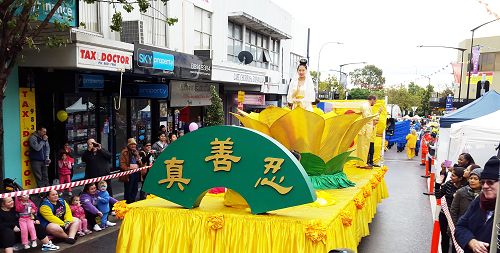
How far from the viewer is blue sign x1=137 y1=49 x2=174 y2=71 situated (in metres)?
11.4

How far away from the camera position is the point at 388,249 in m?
7.36

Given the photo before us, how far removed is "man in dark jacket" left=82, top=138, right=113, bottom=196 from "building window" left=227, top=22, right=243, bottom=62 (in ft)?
40.6

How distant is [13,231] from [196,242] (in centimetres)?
299

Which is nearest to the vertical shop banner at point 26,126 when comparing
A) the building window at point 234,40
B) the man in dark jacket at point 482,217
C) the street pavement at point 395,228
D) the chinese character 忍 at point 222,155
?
the street pavement at point 395,228

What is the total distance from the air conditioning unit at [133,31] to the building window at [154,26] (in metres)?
1.39

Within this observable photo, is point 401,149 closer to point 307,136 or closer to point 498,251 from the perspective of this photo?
point 307,136

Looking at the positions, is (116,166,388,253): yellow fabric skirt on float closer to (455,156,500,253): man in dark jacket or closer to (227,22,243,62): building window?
(455,156,500,253): man in dark jacket

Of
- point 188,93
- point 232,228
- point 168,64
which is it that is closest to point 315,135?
point 232,228

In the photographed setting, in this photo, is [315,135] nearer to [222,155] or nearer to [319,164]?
[319,164]

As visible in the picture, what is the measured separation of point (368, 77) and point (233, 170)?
99.1 metres

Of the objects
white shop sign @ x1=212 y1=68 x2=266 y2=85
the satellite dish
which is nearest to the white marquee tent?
white shop sign @ x1=212 y1=68 x2=266 y2=85

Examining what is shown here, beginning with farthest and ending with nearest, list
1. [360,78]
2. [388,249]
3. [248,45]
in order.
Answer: [360,78], [248,45], [388,249]

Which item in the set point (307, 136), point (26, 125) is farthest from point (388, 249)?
point (26, 125)

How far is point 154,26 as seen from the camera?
46.9 ft
